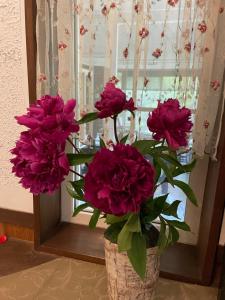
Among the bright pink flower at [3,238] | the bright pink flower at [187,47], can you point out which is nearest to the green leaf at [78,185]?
the bright pink flower at [187,47]

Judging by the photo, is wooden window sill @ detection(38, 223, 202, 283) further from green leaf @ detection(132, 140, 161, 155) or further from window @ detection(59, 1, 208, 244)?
green leaf @ detection(132, 140, 161, 155)

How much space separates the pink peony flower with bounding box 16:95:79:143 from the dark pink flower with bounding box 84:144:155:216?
10 cm

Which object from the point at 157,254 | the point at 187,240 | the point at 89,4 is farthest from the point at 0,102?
the point at 187,240

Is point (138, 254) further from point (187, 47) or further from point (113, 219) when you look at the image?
point (187, 47)

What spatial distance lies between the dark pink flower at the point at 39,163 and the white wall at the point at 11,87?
2.23 feet

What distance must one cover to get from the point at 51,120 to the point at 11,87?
0.74 metres

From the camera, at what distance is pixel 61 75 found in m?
1.05

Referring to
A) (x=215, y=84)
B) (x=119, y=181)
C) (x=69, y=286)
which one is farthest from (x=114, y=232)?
(x=215, y=84)

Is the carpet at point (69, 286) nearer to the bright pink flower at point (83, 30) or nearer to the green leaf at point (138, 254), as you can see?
the green leaf at point (138, 254)

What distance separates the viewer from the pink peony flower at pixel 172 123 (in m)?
0.64

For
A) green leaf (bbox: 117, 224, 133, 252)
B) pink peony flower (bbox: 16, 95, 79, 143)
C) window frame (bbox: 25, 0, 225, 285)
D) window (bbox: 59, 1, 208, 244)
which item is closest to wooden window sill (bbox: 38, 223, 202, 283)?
window frame (bbox: 25, 0, 225, 285)

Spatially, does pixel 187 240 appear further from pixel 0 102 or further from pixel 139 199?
pixel 0 102

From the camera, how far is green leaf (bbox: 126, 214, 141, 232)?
67 cm

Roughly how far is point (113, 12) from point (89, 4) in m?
0.09
